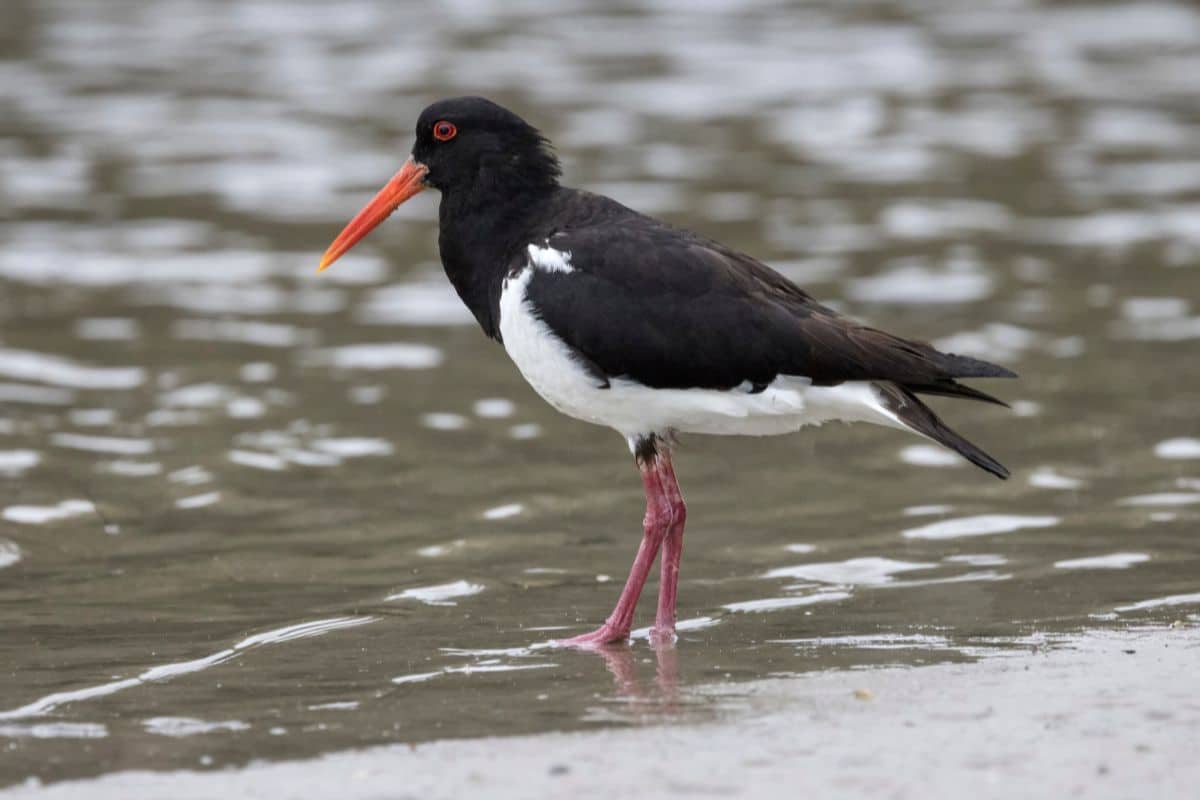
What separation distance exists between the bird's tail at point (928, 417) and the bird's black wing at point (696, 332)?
25mm

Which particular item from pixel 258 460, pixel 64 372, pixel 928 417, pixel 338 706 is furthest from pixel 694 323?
pixel 64 372

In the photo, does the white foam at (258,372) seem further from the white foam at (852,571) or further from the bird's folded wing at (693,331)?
the bird's folded wing at (693,331)

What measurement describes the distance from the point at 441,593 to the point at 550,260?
163cm

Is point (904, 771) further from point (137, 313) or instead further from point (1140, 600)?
point (137, 313)

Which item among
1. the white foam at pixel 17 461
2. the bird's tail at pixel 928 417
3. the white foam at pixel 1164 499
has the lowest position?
the white foam at pixel 17 461

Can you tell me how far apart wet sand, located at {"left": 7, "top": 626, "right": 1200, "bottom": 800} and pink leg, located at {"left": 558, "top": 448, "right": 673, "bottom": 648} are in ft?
3.37

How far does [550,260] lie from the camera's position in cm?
701

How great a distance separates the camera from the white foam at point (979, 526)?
8.62 metres

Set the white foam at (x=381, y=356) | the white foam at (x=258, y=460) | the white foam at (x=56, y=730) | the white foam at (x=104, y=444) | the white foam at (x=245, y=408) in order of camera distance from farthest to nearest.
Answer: the white foam at (x=381, y=356) → the white foam at (x=245, y=408) → the white foam at (x=104, y=444) → the white foam at (x=258, y=460) → the white foam at (x=56, y=730)

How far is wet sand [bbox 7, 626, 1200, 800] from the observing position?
5.00 meters

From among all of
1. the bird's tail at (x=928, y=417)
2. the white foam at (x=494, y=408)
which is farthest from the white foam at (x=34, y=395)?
the bird's tail at (x=928, y=417)

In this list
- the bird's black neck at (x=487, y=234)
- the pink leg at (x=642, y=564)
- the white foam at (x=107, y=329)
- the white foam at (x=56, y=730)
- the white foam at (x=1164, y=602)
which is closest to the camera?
the white foam at (x=56, y=730)

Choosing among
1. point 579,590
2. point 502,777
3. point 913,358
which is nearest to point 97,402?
point 579,590

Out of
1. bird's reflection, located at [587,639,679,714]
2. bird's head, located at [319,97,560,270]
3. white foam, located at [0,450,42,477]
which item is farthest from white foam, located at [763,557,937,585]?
white foam, located at [0,450,42,477]
